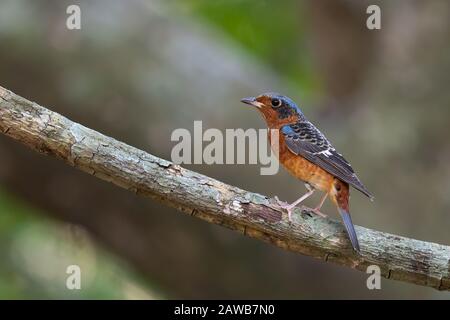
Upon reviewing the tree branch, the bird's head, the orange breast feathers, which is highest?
the bird's head

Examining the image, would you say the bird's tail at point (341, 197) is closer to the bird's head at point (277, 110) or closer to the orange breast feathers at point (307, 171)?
the orange breast feathers at point (307, 171)

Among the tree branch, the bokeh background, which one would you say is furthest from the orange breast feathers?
the bokeh background

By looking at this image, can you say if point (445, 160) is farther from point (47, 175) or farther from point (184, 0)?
point (184, 0)

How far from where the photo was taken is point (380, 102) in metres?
6.86

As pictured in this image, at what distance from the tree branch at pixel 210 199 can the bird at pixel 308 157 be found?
29cm

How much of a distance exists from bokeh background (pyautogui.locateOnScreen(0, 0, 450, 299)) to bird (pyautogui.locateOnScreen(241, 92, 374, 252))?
124cm

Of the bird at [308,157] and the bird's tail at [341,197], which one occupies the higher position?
the bird at [308,157]

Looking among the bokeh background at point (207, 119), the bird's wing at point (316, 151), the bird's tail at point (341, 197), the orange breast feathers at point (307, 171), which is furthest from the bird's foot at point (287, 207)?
the bokeh background at point (207, 119)

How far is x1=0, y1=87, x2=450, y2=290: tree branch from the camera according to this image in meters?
3.51

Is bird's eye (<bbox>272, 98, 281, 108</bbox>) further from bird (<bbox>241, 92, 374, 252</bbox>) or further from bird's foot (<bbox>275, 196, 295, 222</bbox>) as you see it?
bird's foot (<bbox>275, 196, 295, 222</bbox>)

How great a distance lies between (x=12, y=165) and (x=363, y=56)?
3568 millimetres

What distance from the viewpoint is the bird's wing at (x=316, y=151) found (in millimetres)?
4355

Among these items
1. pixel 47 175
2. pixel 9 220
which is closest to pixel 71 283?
pixel 47 175

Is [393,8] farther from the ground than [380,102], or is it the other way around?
[393,8]
